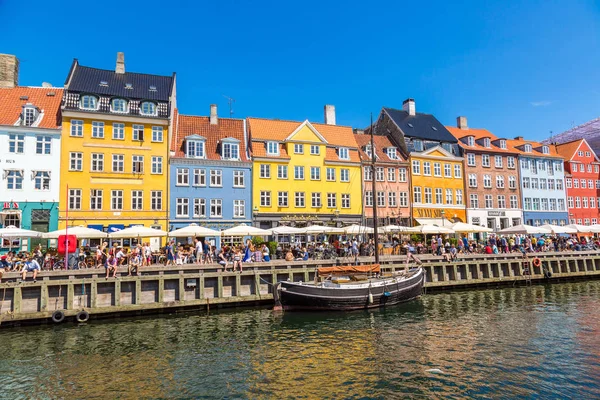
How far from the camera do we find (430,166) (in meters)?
50.5

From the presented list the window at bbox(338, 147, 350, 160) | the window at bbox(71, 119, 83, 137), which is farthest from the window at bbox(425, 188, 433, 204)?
the window at bbox(71, 119, 83, 137)

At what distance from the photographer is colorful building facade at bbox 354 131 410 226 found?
47.0 metres

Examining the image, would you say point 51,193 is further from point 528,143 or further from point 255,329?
point 528,143

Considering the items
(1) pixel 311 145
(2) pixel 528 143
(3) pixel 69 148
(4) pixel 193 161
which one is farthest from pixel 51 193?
(2) pixel 528 143

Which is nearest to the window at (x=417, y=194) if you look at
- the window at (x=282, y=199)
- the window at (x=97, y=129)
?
the window at (x=282, y=199)

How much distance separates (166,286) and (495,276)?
24.1m

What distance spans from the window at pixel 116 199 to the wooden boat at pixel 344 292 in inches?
845

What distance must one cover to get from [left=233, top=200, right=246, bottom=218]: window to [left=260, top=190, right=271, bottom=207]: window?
6.04ft

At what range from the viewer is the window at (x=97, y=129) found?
38031 millimetres

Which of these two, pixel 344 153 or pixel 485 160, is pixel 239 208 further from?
pixel 485 160

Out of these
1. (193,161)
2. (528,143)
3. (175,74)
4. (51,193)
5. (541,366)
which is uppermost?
(175,74)

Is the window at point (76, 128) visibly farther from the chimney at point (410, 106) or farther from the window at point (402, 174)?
the chimney at point (410, 106)

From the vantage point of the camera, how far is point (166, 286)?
23.3 m

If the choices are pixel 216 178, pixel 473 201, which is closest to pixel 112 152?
pixel 216 178
